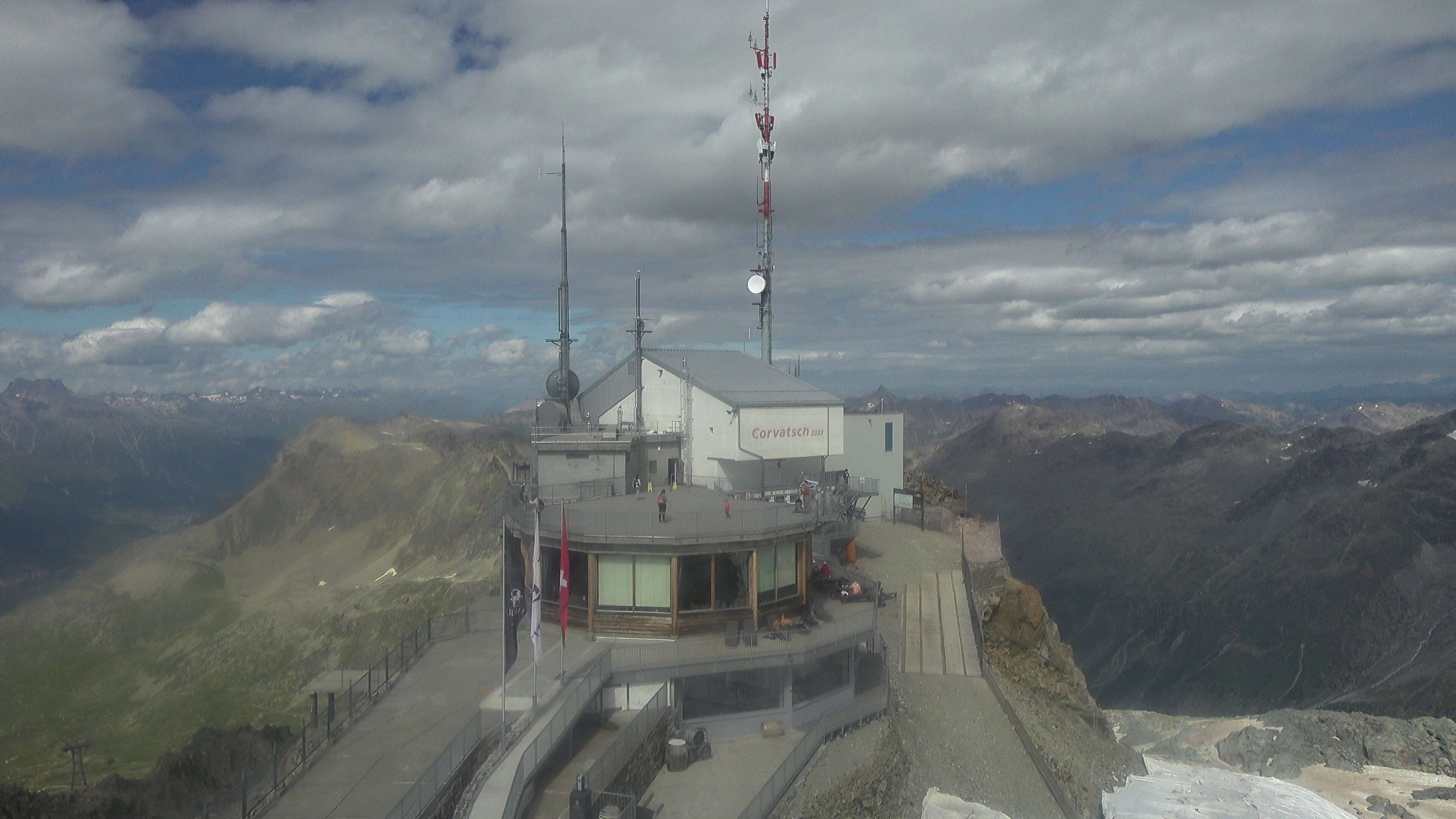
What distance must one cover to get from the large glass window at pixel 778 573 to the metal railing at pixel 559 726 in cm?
448

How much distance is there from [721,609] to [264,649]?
1952 inches

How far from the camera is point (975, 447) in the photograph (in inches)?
7313

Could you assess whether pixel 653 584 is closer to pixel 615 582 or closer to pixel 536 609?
pixel 615 582

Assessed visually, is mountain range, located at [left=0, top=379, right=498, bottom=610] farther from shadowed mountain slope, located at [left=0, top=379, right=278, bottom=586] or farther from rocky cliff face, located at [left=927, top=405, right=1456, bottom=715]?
rocky cliff face, located at [left=927, top=405, right=1456, bottom=715]

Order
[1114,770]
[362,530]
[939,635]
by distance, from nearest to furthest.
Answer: [939,635] → [1114,770] → [362,530]

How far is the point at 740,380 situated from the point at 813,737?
18.9m

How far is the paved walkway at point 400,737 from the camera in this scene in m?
13.7

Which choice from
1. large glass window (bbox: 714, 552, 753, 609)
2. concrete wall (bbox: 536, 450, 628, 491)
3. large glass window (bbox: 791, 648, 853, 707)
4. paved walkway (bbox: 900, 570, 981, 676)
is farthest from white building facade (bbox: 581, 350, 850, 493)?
large glass window (bbox: 714, 552, 753, 609)

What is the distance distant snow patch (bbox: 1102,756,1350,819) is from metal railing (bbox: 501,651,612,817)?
20554 millimetres

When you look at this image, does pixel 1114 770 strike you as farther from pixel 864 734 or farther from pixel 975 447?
pixel 975 447

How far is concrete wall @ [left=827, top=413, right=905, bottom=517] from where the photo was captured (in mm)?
42562

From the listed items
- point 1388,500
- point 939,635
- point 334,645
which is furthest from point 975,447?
point 939,635

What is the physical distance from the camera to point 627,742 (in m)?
17.5

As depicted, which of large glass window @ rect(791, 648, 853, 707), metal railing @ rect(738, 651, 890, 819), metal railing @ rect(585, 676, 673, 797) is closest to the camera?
metal railing @ rect(585, 676, 673, 797)
